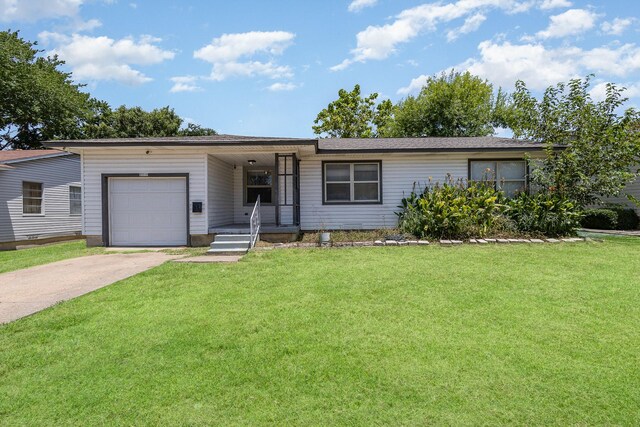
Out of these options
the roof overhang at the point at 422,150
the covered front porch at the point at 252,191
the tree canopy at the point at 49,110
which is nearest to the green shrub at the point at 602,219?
the roof overhang at the point at 422,150

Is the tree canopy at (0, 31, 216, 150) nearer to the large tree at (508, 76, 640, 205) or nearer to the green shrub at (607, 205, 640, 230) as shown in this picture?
the large tree at (508, 76, 640, 205)

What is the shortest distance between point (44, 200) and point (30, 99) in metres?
14.9

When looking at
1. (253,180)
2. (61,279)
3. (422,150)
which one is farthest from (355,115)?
(61,279)

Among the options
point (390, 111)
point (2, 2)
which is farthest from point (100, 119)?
point (390, 111)

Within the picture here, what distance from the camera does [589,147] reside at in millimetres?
11008

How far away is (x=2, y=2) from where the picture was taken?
1798 centimetres

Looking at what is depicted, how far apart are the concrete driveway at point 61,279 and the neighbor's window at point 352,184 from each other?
555cm

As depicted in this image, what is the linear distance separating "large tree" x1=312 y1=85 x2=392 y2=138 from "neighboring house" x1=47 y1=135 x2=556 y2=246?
63.0 feet

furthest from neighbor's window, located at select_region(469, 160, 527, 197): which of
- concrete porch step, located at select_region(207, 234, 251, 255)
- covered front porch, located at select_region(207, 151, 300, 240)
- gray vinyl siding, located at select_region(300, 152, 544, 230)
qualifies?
concrete porch step, located at select_region(207, 234, 251, 255)

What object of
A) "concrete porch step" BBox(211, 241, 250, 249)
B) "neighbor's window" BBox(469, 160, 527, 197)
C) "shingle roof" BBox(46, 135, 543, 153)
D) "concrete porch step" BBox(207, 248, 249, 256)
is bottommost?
"concrete porch step" BBox(207, 248, 249, 256)

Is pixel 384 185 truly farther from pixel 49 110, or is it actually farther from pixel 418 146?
pixel 49 110

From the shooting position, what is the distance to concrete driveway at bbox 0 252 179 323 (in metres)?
4.70

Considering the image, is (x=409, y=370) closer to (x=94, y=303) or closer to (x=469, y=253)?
(x=94, y=303)

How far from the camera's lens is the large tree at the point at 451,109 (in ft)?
86.2
